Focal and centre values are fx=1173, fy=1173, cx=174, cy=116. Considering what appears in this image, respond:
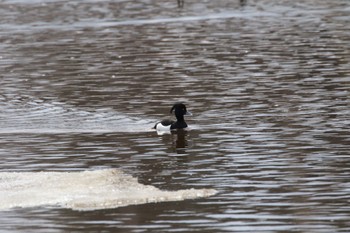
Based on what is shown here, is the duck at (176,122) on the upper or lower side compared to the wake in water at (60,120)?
upper

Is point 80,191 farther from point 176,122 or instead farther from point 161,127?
point 176,122

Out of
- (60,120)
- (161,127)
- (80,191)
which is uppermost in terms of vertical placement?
(80,191)

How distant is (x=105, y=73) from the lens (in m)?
38.5

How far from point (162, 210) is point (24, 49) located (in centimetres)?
3276

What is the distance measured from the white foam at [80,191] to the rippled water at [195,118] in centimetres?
37

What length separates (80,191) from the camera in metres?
19.2

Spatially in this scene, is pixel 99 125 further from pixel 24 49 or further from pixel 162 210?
pixel 24 49

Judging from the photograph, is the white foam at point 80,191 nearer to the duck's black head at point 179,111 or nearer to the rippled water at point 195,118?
the rippled water at point 195,118

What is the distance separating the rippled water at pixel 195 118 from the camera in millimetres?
17438

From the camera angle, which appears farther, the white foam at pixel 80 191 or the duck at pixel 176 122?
the duck at pixel 176 122

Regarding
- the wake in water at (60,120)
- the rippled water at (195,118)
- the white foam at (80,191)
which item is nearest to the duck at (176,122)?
the rippled water at (195,118)

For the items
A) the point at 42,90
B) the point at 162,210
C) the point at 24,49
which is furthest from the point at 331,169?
the point at 24,49

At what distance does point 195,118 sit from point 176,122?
4.48ft

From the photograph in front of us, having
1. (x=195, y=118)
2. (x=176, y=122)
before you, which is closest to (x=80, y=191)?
(x=176, y=122)
